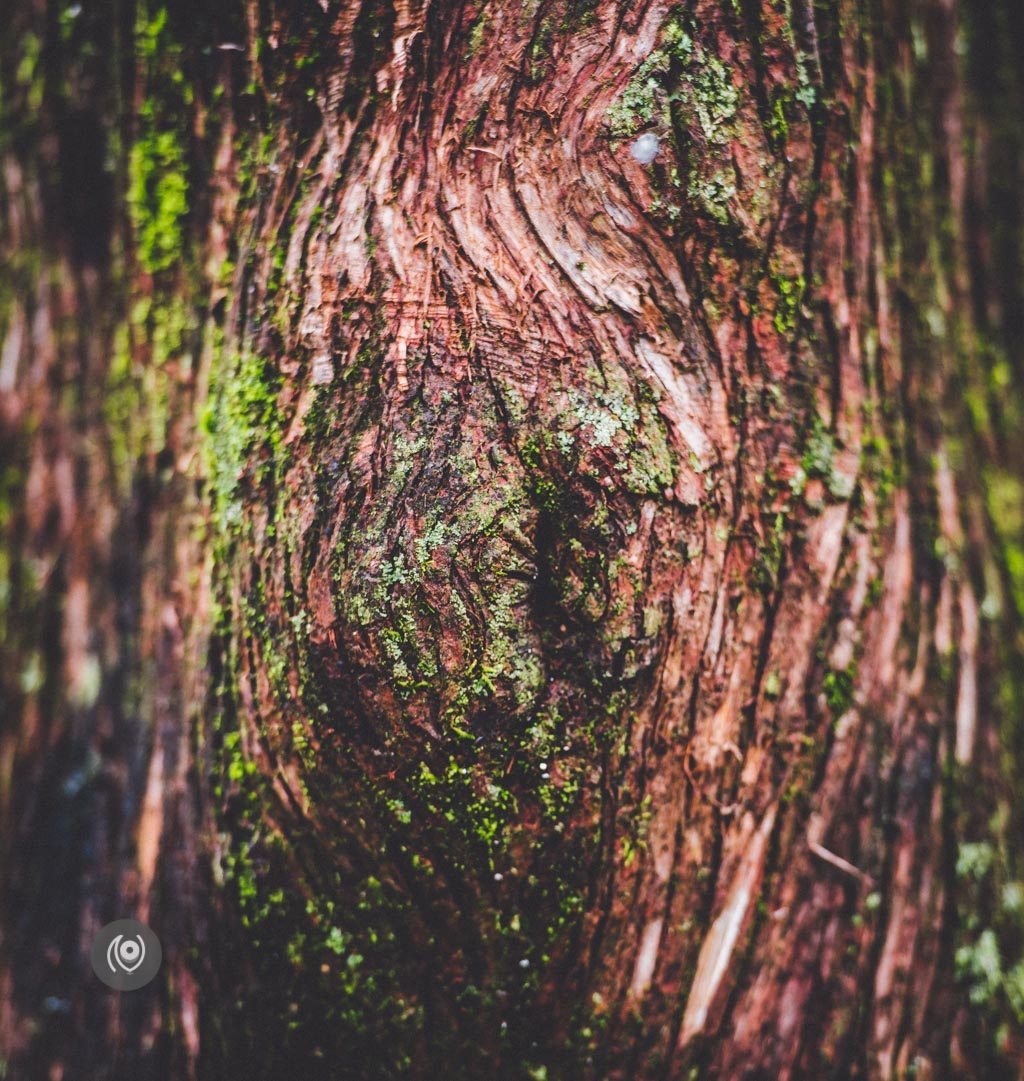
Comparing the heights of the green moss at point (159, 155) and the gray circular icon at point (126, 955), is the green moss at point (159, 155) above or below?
above

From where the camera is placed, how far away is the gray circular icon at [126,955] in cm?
116

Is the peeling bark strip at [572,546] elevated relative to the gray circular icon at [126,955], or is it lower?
elevated

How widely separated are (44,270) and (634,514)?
3.63ft

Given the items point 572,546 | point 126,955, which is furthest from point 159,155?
point 126,955

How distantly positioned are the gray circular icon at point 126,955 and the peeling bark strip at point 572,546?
62 mm

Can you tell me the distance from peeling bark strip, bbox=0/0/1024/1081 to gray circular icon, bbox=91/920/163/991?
62mm

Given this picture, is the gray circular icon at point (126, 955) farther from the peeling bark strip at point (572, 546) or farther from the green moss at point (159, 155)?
the green moss at point (159, 155)

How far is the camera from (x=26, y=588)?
3.80 ft

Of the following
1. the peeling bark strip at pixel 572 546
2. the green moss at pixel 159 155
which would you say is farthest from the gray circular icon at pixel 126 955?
the green moss at pixel 159 155

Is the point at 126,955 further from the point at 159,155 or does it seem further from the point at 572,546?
the point at 159,155

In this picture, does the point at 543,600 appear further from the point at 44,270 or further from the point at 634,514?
the point at 44,270

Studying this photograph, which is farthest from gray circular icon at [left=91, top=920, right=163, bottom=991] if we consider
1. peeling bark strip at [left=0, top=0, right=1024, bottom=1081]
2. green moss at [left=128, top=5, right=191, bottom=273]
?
green moss at [left=128, top=5, right=191, bottom=273]

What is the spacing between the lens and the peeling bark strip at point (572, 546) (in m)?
1.24

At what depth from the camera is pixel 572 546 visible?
1252mm
